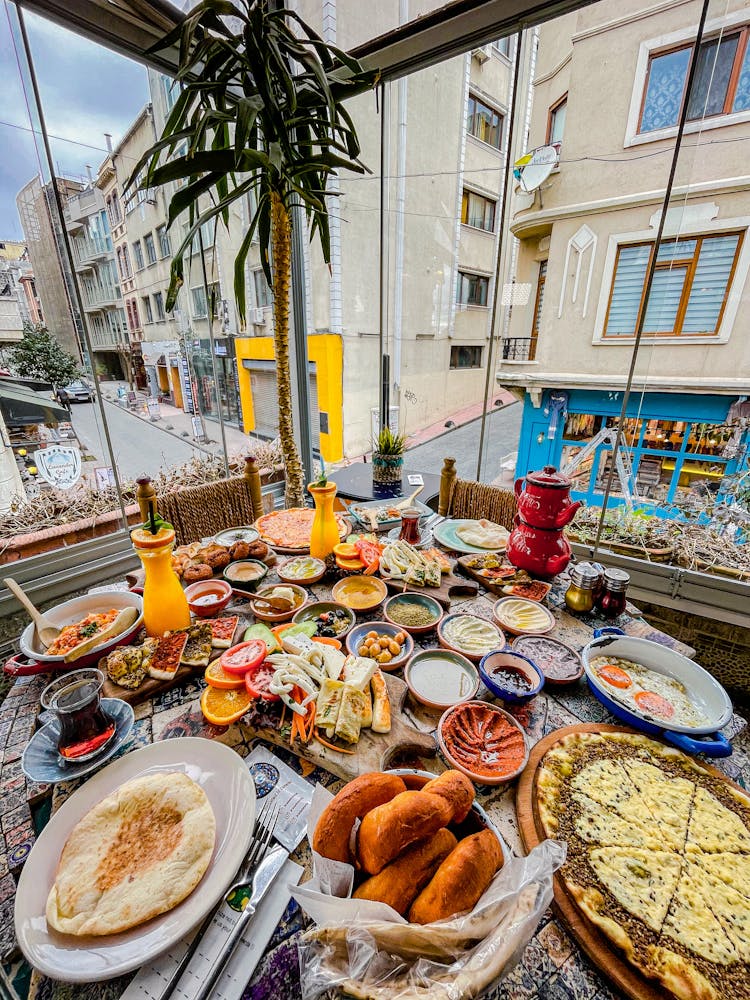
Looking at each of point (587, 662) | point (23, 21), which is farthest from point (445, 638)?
point (23, 21)

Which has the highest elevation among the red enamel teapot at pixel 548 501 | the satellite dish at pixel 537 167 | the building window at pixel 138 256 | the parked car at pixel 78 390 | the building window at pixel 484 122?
the building window at pixel 484 122

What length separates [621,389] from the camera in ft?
12.5

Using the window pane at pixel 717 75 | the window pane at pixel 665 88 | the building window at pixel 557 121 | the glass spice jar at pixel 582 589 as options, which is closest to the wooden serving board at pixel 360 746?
the glass spice jar at pixel 582 589

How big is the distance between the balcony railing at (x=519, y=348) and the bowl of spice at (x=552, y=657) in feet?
12.5

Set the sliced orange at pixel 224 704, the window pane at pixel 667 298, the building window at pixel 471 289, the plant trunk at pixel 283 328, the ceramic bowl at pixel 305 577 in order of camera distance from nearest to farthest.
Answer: the sliced orange at pixel 224 704 < the ceramic bowl at pixel 305 577 < the plant trunk at pixel 283 328 < the window pane at pixel 667 298 < the building window at pixel 471 289

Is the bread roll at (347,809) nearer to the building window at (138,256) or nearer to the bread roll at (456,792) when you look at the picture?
the bread roll at (456,792)

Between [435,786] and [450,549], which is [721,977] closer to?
[435,786]

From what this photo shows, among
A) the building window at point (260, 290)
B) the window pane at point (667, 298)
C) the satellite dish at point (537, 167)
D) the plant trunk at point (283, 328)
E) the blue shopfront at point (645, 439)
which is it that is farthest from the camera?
the building window at point (260, 290)

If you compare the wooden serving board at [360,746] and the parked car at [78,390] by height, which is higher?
the parked car at [78,390]

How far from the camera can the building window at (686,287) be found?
301 centimetres

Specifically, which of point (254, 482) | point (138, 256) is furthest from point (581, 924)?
point (138, 256)

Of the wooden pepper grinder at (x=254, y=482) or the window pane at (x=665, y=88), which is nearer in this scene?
the wooden pepper grinder at (x=254, y=482)

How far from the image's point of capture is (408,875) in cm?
54

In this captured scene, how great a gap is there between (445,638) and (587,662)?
365mm
